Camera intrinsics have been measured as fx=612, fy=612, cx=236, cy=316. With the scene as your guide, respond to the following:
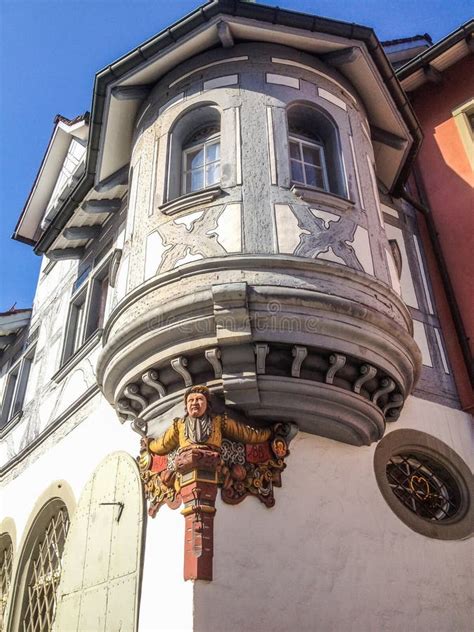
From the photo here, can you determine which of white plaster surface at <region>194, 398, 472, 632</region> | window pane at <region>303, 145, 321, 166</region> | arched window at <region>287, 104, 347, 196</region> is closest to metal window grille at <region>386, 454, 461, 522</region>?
white plaster surface at <region>194, 398, 472, 632</region>

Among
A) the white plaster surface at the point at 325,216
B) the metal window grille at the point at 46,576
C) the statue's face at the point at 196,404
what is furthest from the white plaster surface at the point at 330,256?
the metal window grille at the point at 46,576

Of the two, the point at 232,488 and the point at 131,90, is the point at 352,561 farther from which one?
the point at 131,90

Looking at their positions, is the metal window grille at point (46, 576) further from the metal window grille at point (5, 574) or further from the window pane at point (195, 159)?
the window pane at point (195, 159)

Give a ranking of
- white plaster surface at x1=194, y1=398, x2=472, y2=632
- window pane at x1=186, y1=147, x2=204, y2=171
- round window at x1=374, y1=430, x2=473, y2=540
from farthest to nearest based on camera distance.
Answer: window pane at x1=186, y1=147, x2=204, y2=171
round window at x1=374, y1=430, x2=473, y2=540
white plaster surface at x1=194, y1=398, x2=472, y2=632

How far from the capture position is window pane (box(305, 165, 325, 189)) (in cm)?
729

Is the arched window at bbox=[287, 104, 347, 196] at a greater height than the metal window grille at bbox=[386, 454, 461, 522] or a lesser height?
greater

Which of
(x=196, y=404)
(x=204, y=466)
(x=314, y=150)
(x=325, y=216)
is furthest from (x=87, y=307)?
(x=204, y=466)

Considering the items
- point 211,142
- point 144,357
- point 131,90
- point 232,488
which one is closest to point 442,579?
point 232,488

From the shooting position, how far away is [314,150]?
7.62 meters

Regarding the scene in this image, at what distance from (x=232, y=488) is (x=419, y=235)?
5.75 metres

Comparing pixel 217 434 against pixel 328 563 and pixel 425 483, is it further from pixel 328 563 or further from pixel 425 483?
pixel 425 483

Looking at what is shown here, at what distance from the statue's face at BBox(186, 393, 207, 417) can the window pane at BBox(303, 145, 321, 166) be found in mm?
3457

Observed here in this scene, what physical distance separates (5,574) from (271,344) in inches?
272

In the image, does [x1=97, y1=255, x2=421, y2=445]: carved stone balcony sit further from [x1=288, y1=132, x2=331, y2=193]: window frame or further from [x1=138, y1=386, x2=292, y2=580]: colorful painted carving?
[x1=288, y1=132, x2=331, y2=193]: window frame
